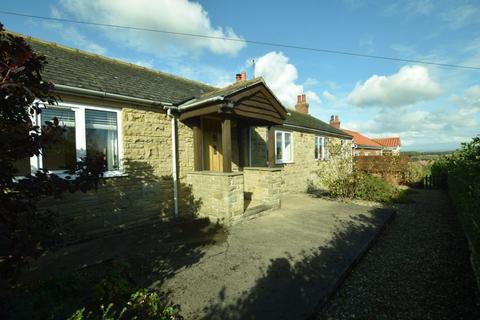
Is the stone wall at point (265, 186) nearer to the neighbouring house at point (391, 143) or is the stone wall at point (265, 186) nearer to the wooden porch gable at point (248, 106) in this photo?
the wooden porch gable at point (248, 106)

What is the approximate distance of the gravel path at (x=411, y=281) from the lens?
338 cm

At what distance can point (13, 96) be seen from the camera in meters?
2.12

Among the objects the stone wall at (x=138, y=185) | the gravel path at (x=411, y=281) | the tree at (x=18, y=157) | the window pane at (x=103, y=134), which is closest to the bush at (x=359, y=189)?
the gravel path at (x=411, y=281)

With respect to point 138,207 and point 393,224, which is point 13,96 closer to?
point 138,207

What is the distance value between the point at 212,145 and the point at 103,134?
4.10 metres

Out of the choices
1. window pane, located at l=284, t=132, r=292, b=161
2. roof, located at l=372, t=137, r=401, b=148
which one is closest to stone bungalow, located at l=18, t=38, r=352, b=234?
window pane, located at l=284, t=132, r=292, b=161

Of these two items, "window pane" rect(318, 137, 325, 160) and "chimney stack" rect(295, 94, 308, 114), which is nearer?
"window pane" rect(318, 137, 325, 160)

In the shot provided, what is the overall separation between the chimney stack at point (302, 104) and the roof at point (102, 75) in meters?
14.5

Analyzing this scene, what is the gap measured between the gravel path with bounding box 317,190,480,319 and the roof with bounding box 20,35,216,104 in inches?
266

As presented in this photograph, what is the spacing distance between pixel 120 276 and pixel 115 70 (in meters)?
7.04

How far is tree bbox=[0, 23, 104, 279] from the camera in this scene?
1.93m

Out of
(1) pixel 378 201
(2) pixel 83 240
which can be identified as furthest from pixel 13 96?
(1) pixel 378 201

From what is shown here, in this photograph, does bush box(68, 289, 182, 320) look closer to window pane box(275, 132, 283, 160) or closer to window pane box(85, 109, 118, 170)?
window pane box(85, 109, 118, 170)

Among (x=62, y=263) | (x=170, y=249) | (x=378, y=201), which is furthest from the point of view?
(x=378, y=201)
